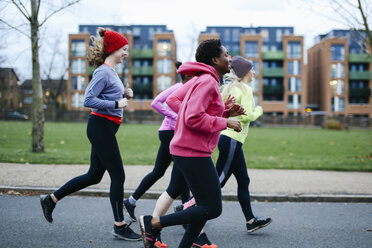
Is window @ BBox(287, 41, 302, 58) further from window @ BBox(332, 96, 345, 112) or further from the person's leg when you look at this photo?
the person's leg

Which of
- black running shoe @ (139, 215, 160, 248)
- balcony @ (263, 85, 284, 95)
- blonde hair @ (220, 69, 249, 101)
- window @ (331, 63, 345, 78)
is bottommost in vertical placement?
black running shoe @ (139, 215, 160, 248)

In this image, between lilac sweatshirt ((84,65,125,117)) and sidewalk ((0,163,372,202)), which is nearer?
lilac sweatshirt ((84,65,125,117))

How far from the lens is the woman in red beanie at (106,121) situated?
3.70m

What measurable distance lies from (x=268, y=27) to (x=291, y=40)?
317 inches

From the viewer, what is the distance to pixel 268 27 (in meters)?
72.1

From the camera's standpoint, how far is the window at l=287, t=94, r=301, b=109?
212 ft

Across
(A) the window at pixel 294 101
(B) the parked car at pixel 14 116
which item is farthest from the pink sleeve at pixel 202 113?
(A) the window at pixel 294 101

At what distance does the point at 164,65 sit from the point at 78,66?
16218 mm

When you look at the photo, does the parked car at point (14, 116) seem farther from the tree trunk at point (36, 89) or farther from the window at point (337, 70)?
the window at point (337, 70)

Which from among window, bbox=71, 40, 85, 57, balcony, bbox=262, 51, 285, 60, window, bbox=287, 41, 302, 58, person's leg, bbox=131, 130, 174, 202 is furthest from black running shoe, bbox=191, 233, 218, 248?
window, bbox=71, 40, 85, 57

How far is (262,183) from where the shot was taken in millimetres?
6895

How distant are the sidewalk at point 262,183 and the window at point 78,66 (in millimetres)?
62226

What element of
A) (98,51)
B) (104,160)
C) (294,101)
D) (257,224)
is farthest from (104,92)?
(294,101)

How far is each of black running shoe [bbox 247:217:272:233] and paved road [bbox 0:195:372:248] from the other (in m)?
0.08
